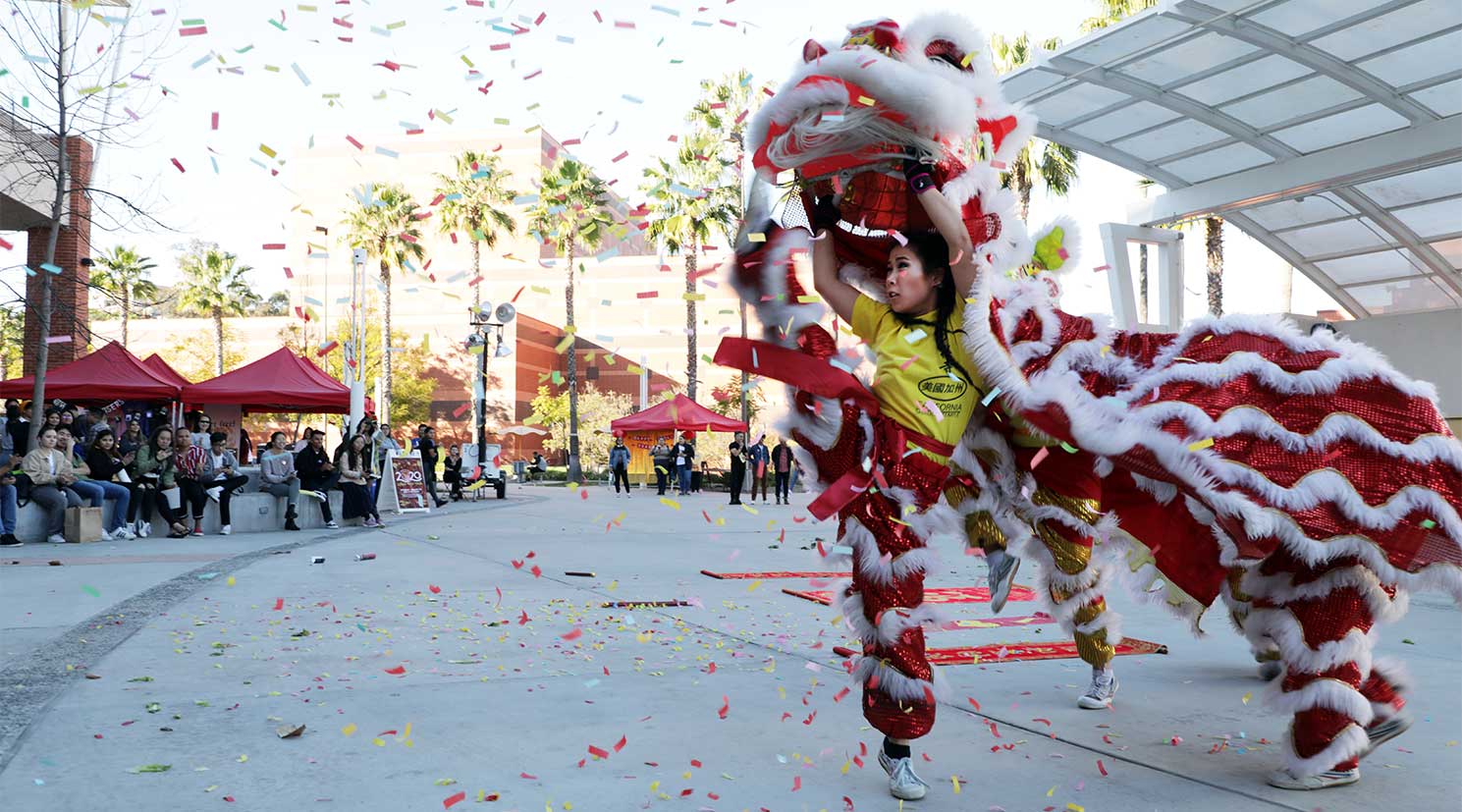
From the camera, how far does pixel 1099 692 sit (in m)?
4.06

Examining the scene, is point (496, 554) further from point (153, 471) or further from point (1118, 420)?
point (1118, 420)

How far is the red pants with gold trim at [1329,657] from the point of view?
3055mm

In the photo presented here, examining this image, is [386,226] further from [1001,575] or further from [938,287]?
[938,287]

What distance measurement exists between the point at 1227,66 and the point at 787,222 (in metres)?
9.51

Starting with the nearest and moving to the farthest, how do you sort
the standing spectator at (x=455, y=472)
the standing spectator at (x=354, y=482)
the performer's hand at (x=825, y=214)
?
the performer's hand at (x=825, y=214) → the standing spectator at (x=354, y=482) → the standing spectator at (x=455, y=472)

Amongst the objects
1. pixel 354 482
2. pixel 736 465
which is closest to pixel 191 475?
pixel 354 482

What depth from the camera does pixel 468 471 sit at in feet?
83.1

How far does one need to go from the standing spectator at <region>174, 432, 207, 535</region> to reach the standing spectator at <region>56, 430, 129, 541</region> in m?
0.69

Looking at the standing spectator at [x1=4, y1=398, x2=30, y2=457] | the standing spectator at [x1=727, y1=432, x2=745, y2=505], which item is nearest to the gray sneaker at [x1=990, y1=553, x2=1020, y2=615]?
the standing spectator at [x1=4, y1=398, x2=30, y2=457]

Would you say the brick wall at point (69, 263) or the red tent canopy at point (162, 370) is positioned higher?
the brick wall at point (69, 263)

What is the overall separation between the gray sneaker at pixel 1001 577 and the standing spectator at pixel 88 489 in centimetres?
1061

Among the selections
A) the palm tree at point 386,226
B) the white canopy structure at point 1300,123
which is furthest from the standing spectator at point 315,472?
the palm tree at point 386,226

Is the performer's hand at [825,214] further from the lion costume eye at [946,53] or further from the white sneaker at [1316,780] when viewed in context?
the white sneaker at [1316,780]

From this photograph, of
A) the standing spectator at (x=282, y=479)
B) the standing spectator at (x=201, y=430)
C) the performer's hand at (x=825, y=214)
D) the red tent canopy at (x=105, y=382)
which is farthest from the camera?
the red tent canopy at (x=105, y=382)
